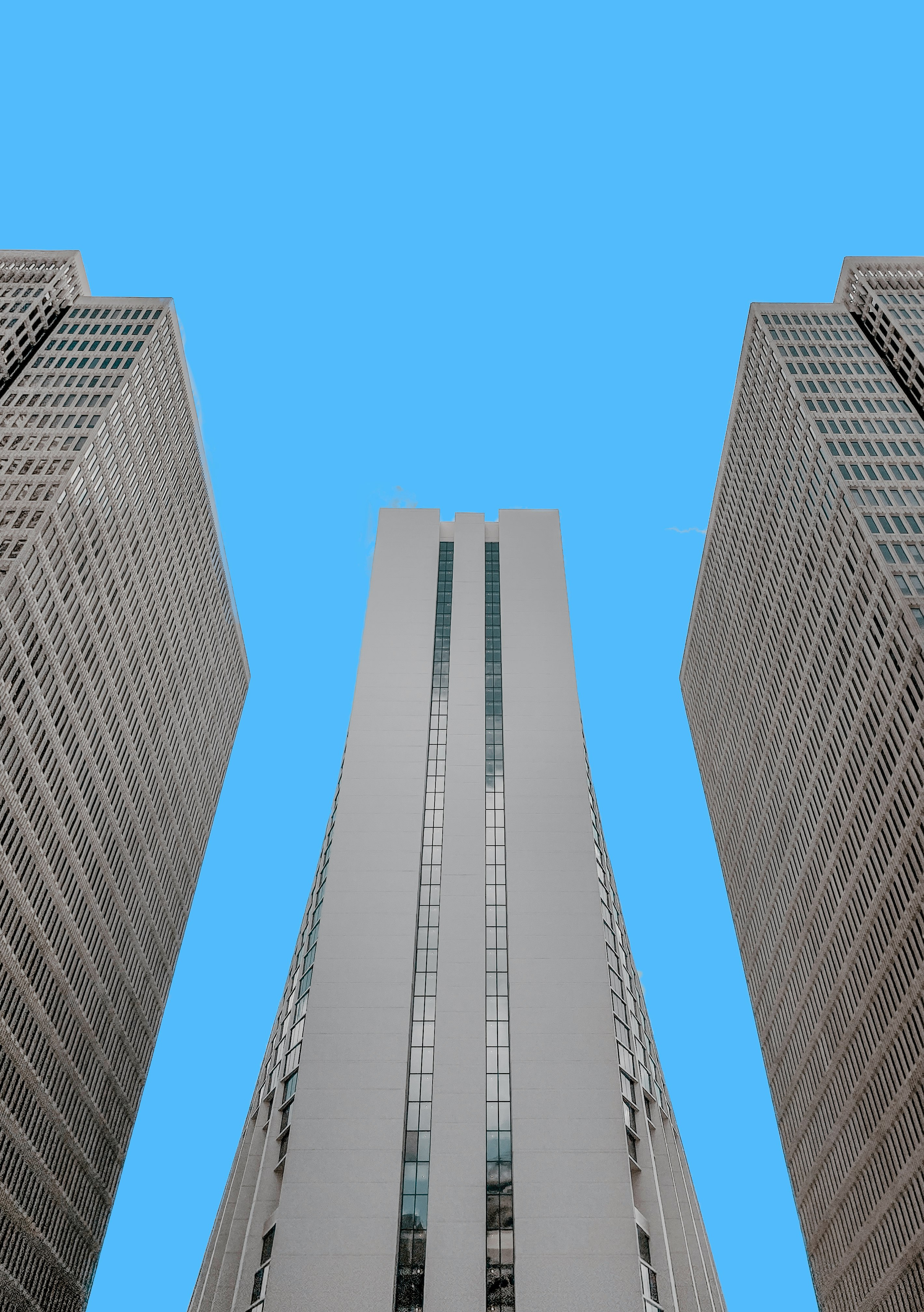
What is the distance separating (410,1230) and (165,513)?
8816 cm

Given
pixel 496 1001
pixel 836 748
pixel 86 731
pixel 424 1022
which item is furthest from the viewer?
pixel 836 748

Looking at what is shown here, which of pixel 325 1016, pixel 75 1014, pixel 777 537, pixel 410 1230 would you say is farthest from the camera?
pixel 777 537

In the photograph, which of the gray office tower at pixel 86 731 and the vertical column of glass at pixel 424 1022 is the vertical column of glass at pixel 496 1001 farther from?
the gray office tower at pixel 86 731

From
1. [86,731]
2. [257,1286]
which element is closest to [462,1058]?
[257,1286]

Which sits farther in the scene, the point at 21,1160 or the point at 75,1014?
the point at 75,1014

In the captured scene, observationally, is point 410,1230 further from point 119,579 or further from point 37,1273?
point 119,579

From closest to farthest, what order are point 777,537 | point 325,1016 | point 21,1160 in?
1. point 325,1016
2. point 21,1160
3. point 777,537

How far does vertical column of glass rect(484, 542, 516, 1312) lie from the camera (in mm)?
64062

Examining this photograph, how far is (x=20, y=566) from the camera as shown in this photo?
89250 millimetres

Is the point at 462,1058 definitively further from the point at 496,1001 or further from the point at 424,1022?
the point at 496,1001

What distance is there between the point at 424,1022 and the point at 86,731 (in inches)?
1807

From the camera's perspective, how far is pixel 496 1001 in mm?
80188

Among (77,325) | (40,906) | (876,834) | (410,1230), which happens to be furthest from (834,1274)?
(77,325)

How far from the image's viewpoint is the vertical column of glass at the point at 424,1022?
63719 millimetres
